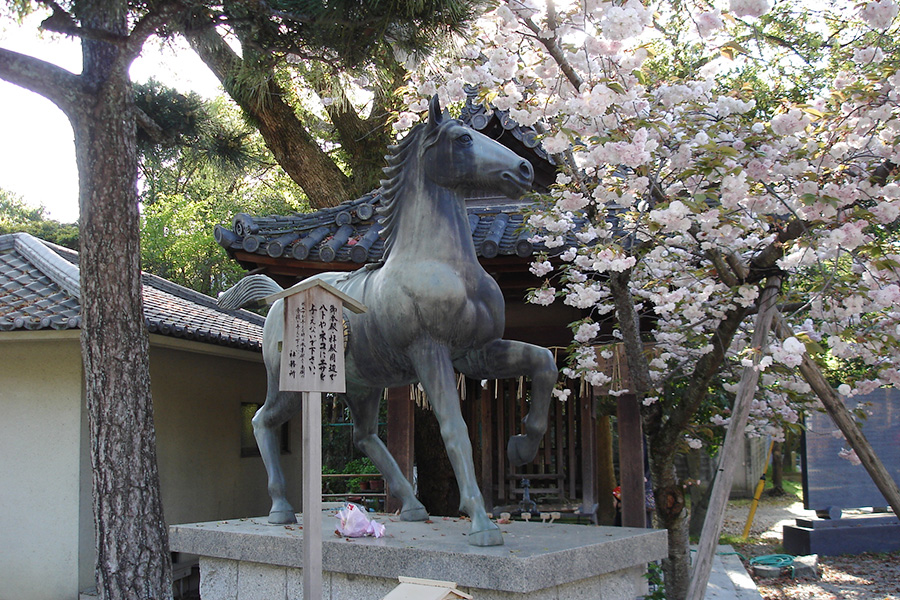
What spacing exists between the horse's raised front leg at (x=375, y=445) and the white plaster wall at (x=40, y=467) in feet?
15.8

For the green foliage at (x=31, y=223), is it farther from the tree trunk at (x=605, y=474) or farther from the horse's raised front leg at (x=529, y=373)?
the horse's raised front leg at (x=529, y=373)

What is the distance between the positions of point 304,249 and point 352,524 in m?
3.56

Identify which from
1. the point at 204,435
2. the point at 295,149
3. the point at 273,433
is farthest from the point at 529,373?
the point at 295,149

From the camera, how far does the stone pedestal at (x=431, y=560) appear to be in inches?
149

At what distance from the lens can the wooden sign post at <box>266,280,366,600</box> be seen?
3.79 metres

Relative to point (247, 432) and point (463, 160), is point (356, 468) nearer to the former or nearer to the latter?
point (247, 432)

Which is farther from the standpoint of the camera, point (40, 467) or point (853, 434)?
point (40, 467)

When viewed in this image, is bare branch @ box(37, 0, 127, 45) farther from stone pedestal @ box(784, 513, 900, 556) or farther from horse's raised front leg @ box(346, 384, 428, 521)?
stone pedestal @ box(784, 513, 900, 556)

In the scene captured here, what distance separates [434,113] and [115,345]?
3651 mm

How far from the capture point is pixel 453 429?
418cm

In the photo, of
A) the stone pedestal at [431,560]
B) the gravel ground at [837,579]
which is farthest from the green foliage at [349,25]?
the gravel ground at [837,579]

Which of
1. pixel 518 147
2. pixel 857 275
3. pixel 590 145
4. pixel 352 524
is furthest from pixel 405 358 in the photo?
pixel 518 147

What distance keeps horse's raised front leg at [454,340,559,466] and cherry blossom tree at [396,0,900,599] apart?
3.34 feet

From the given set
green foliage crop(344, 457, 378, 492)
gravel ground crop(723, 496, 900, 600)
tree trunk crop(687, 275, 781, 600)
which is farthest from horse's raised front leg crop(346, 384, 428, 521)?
green foliage crop(344, 457, 378, 492)
